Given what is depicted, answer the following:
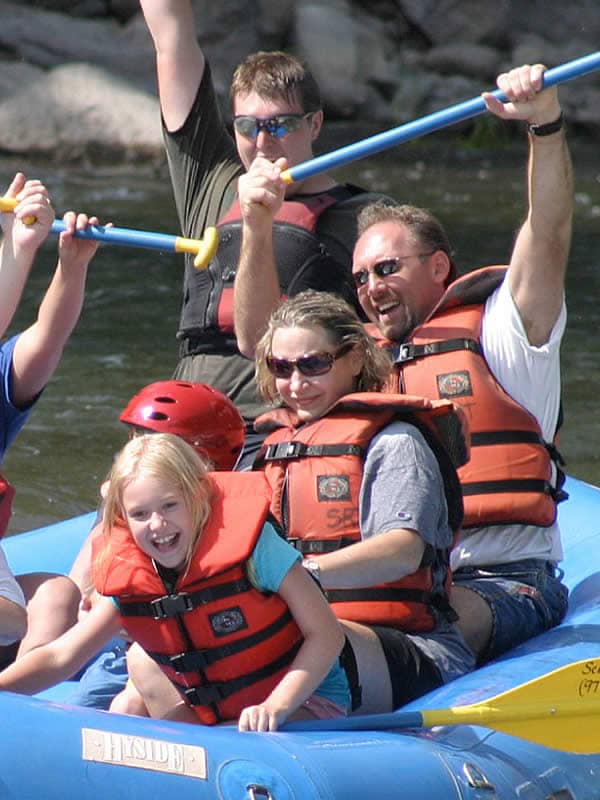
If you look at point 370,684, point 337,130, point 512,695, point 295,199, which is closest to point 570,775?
point 512,695

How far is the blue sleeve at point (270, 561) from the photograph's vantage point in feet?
7.07

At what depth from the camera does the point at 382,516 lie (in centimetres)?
233

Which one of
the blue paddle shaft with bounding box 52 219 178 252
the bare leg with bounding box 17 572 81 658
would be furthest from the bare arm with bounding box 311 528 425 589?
the blue paddle shaft with bounding box 52 219 178 252

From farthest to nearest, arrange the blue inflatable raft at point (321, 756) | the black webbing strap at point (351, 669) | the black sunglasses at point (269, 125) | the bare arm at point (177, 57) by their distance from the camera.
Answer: the bare arm at point (177, 57) < the black sunglasses at point (269, 125) < the black webbing strap at point (351, 669) < the blue inflatable raft at point (321, 756)

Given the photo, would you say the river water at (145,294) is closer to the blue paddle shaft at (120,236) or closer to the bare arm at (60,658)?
the blue paddle shaft at (120,236)

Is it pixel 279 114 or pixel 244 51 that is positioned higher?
pixel 244 51

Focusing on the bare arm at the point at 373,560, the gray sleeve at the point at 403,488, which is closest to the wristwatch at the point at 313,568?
the bare arm at the point at 373,560

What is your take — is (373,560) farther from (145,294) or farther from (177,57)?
(145,294)

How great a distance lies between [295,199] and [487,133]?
7.13 m

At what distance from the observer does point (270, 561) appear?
2.17 meters

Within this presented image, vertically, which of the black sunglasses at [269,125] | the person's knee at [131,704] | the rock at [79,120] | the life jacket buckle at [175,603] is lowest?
the person's knee at [131,704]

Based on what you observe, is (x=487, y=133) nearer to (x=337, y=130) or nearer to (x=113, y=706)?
(x=337, y=130)

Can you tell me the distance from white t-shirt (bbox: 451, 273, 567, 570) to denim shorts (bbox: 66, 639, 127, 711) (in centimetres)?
58

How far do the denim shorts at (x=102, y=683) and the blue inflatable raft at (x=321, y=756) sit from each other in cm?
50
